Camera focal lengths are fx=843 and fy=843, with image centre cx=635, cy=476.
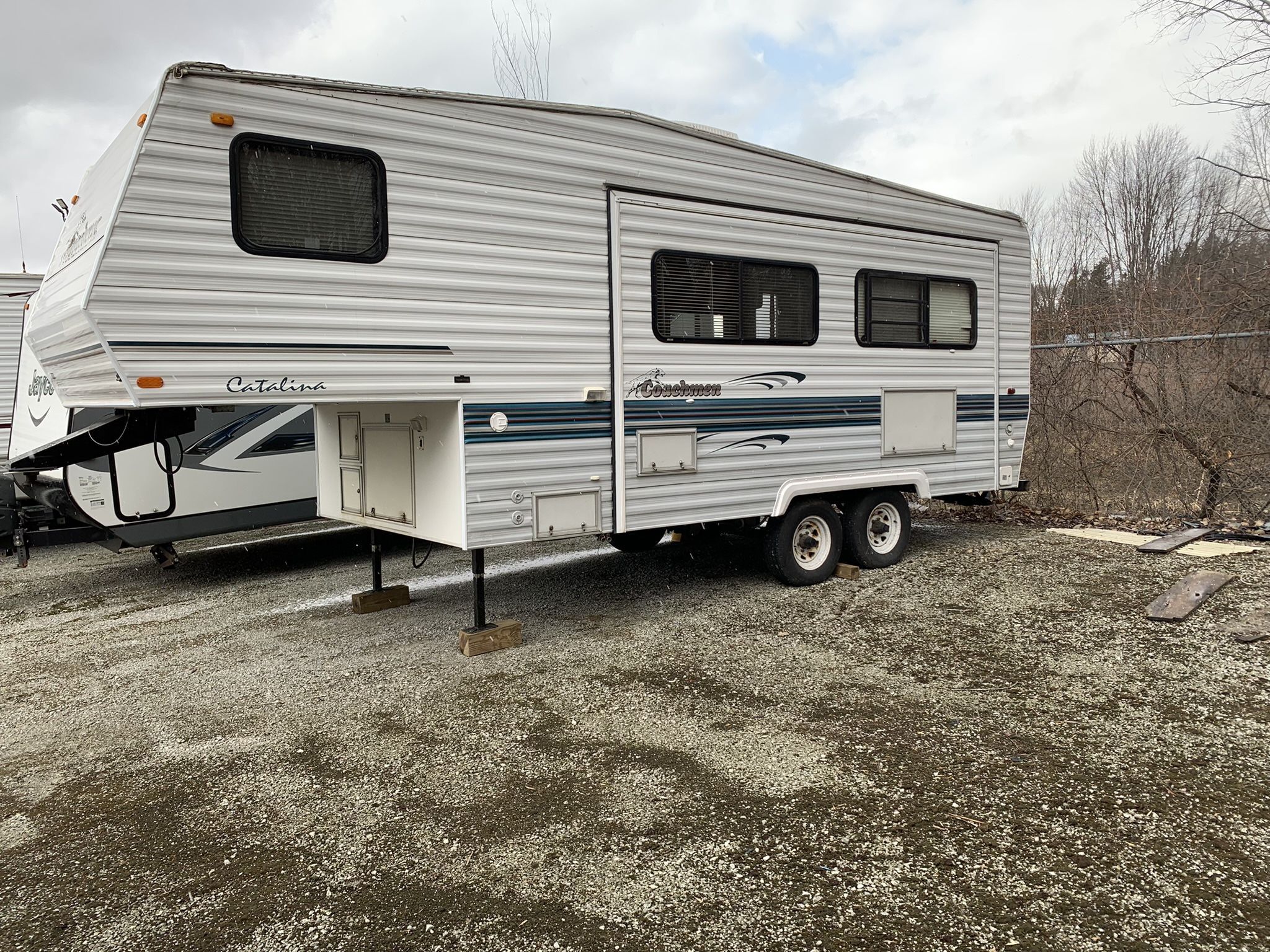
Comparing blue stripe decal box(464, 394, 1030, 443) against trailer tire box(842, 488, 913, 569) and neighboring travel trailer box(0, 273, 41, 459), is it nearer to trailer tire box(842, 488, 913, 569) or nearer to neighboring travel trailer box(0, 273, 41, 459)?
trailer tire box(842, 488, 913, 569)

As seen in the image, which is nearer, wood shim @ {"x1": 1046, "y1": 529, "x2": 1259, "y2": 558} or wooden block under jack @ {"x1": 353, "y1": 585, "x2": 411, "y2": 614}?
wooden block under jack @ {"x1": 353, "y1": 585, "x2": 411, "y2": 614}

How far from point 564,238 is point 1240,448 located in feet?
23.9

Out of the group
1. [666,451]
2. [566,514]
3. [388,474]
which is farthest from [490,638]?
[666,451]

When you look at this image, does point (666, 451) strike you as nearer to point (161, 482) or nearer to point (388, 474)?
point (388, 474)

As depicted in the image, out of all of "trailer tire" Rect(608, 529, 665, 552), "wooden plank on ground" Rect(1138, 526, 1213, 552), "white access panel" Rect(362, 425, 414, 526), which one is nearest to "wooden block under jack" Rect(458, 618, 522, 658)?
"white access panel" Rect(362, 425, 414, 526)

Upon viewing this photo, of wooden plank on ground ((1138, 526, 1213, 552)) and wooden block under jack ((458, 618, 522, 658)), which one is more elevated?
wooden plank on ground ((1138, 526, 1213, 552))

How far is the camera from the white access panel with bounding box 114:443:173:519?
709 centimetres

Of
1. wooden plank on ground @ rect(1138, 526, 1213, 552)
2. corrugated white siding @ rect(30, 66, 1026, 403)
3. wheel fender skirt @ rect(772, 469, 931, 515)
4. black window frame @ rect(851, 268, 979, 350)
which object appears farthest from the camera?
wooden plank on ground @ rect(1138, 526, 1213, 552)

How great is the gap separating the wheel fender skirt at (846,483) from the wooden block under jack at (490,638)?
2158mm

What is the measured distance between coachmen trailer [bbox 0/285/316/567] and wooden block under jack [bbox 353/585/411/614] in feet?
5.57

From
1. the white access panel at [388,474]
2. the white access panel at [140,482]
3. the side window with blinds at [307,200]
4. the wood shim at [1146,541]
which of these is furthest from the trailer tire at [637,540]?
the wood shim at [1146,541]

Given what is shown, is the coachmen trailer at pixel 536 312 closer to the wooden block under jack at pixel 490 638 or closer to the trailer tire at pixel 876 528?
the trailer tire at pixel 876 528

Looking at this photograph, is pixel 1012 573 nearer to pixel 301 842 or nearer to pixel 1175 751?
pixel 1175 751

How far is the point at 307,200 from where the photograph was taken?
14.8 ft
